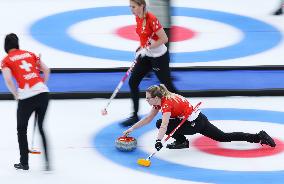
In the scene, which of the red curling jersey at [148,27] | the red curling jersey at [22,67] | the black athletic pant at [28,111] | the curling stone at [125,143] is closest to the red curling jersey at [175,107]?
the curling stone at [125,143]

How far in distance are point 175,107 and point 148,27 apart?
4.54 feet

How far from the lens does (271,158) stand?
368 inches

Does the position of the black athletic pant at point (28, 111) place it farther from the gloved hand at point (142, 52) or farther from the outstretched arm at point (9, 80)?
the gloved hand at point (142, 52)

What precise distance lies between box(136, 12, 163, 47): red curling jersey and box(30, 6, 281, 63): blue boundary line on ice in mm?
3510

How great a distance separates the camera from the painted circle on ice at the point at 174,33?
1515 cm

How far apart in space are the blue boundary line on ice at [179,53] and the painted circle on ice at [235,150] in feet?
13.4

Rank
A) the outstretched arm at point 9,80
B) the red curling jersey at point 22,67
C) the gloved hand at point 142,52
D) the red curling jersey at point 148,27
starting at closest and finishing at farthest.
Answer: the outstretched arm at point 9,80 → the red curling jersey at point 22,67 → the red curling jersey at point 148,27 → the gloved hand at point 142,52

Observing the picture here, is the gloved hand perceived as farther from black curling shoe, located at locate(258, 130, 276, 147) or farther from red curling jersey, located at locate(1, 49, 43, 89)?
red curling jersey, located at locate(1, 49, 43, 89)

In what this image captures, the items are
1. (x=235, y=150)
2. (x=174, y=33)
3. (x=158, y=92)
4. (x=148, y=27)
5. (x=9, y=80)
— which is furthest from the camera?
(x=174, y=33)

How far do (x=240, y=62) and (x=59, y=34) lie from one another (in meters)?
3.84

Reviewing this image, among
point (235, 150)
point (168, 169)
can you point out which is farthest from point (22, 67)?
point (235, 150)

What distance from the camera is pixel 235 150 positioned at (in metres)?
9.60

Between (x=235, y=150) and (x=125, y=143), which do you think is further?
(x=235, y=150)

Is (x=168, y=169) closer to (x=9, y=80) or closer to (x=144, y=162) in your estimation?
(x=144, y=162)
